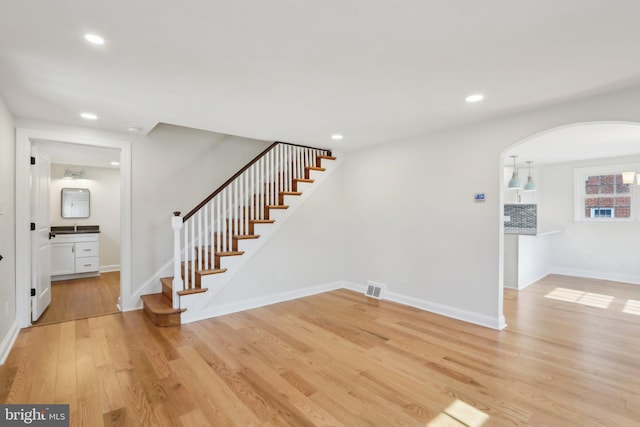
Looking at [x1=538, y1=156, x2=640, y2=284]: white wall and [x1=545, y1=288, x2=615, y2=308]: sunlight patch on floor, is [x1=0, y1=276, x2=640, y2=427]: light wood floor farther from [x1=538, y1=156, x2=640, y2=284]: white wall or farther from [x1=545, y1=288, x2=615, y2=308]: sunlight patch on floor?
[x1=538, y1=156, x2=640, y2=284]: white wall

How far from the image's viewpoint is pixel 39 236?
3.72 m

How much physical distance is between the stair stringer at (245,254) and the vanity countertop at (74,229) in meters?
3.72

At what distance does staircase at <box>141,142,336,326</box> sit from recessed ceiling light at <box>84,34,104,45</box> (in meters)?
2.06

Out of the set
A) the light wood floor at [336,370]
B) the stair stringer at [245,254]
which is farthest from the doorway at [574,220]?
the stair stringer at [245,254]

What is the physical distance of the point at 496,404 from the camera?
2098mm

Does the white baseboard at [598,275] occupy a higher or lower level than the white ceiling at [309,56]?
lower

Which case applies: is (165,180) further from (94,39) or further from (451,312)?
(451,312)

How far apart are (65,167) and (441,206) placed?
711 cm

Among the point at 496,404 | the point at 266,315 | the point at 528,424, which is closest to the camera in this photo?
the point at 528,424

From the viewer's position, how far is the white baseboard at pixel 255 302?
376cm

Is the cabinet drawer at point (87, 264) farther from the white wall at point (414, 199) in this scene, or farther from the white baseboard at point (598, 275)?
the white baseboard at point (598, 275)

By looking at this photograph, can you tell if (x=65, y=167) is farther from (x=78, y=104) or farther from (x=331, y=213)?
(x=331, y=213)

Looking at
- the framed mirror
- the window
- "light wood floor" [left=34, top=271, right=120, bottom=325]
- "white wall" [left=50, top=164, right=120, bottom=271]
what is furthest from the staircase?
the window

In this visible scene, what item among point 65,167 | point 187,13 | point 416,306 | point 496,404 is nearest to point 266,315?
point 416,306
